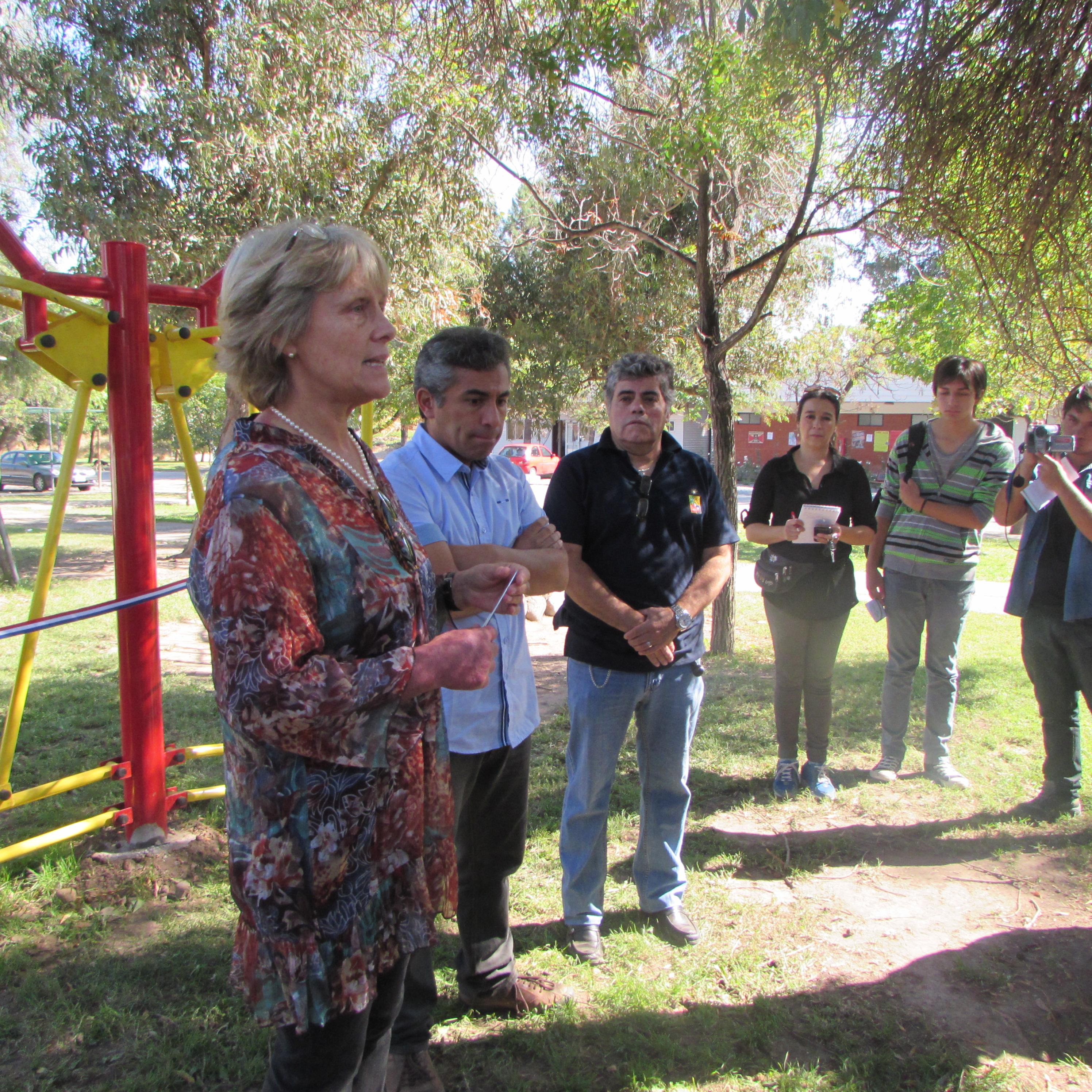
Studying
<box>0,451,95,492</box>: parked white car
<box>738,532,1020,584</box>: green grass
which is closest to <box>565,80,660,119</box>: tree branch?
<box>738,532,1020,584</box>: green grass

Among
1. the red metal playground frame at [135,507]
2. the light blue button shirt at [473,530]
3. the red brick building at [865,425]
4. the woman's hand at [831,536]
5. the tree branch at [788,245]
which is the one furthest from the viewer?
the red brick building at [865,425]

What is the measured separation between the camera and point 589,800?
9.85 ft

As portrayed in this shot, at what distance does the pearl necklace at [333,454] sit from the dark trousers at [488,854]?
1.03 meters

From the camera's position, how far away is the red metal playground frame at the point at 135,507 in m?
Result: 3.36

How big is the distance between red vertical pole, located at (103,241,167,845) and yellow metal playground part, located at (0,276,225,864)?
8cm

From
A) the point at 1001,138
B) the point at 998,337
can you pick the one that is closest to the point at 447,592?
the point at 1001,138

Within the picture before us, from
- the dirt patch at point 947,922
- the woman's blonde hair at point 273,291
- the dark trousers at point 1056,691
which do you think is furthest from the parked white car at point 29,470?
the woman's blonde hair at point 273,291

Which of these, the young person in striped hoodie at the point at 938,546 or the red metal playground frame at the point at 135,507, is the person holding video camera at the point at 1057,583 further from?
the red metal playground frame at the point at 135,507

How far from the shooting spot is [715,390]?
22.3 ft

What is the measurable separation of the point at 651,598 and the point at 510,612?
113 centimetres

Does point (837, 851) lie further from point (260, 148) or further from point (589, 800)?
point (260, 148)

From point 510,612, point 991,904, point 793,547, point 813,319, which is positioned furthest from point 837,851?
point 813,319

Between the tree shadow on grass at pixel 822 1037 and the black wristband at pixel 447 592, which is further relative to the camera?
the tree shadow on grass at pixel 822 1037

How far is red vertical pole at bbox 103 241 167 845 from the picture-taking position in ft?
11.1
